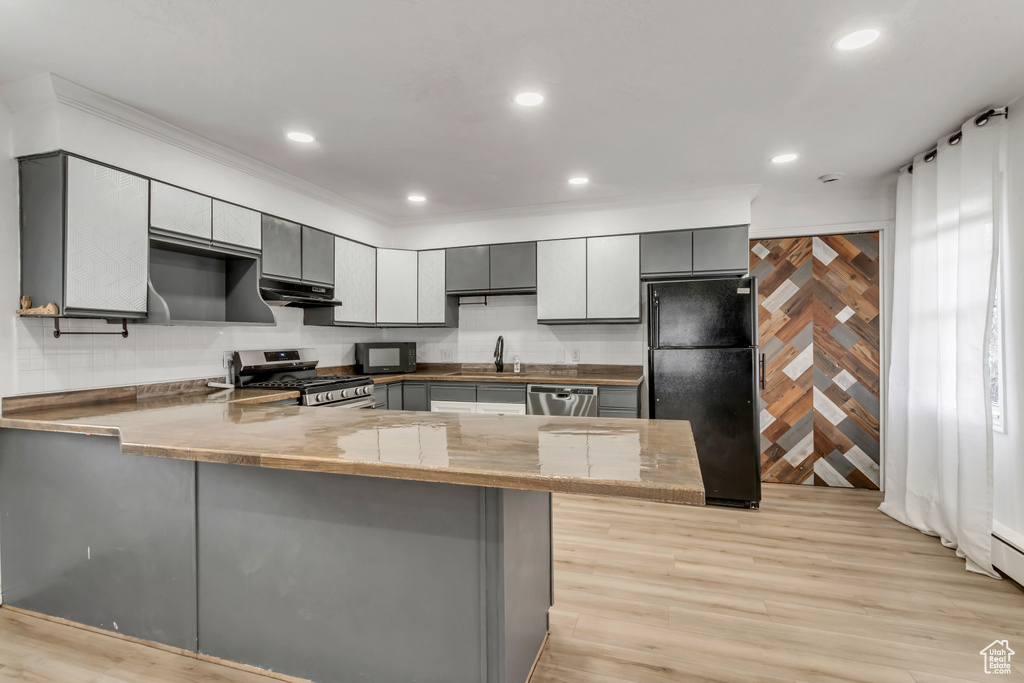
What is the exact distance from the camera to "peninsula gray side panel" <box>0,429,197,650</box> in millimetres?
1904

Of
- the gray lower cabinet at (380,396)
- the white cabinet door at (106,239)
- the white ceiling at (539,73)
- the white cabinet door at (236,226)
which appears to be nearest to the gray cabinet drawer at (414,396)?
the gray lower cabinet at (380,396)

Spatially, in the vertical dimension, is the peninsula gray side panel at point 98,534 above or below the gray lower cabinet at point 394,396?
below

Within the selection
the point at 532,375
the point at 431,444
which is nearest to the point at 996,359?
the point at 532,375

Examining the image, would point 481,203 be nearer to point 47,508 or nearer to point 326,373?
Result: point 326,373

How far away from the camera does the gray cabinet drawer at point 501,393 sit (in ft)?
14.5

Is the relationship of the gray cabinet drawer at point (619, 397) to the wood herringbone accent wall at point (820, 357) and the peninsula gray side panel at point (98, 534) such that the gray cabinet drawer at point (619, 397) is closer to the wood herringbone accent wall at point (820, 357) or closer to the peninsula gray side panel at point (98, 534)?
the wood herringbone accent wall at point (820, 357)

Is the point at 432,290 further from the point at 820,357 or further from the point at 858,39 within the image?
the point at 858,39

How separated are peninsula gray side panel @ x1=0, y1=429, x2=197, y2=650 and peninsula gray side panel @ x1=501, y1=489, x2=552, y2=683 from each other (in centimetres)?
124

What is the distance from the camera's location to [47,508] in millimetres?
2170

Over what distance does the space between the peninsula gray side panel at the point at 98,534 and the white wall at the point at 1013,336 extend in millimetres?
3841

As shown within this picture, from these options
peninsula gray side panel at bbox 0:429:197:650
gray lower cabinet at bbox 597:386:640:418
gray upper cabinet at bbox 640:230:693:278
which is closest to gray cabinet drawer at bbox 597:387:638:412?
gray lower cabinet at bbox 597:386:640:418

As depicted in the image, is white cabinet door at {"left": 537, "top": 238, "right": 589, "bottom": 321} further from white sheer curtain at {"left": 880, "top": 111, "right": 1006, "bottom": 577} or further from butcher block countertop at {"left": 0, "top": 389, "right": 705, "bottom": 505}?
butcher block countertop at {"left": 0, "top": 389, "right": 705, "bottom": 505}

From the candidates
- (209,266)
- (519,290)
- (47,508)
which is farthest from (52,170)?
(519,290)

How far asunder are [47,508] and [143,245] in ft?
4.45
